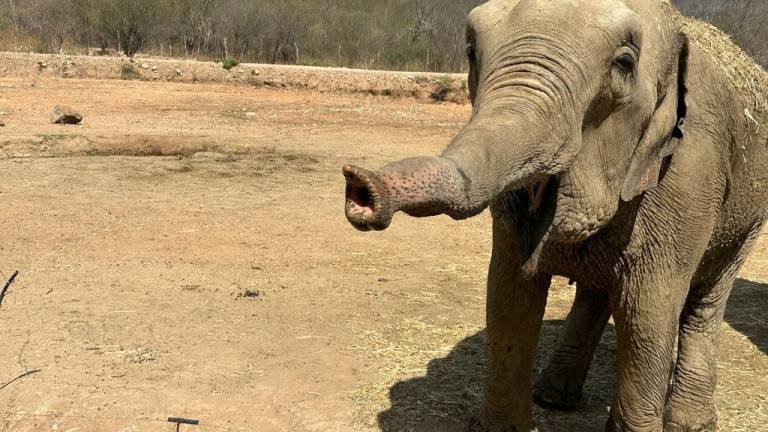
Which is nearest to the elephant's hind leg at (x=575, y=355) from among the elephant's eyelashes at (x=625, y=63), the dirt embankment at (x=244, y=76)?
the elephant's eyelashes at (x=625, y=63)

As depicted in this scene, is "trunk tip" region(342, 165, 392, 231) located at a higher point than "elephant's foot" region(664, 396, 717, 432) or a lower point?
higher

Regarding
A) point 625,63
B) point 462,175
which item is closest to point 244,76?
point 625,63

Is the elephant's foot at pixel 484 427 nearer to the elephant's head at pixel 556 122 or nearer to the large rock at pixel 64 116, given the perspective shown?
the elephant's head at pixel 556 122

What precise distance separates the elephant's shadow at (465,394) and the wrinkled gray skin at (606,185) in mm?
485

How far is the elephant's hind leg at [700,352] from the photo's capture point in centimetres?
446

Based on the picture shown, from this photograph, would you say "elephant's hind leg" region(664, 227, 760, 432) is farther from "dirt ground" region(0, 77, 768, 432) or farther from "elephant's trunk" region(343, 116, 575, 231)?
"elephant's trunk" region(343, 116, 575, 231)

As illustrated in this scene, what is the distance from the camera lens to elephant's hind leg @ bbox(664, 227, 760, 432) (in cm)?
446

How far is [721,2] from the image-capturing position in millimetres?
32188

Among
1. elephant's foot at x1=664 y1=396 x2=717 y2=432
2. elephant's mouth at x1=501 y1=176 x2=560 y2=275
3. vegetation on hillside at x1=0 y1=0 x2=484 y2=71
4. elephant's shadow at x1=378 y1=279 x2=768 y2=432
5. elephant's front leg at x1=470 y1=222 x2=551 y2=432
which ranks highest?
vegetation on hillside at x1=0 y1=0 x2=484 y2=71

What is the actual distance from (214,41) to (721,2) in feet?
67.3

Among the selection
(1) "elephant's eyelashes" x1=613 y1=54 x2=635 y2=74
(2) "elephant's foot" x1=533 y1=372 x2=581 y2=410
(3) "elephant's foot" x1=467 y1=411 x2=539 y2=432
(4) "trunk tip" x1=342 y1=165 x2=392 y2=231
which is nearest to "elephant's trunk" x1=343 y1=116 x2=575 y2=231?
(4) "trunk tip" x1=342 y1=165 x2=392 y2=231

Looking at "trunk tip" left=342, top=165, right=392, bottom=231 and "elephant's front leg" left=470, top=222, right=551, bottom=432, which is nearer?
"trunk tip" left=342, top=165, right=392, bottom=231

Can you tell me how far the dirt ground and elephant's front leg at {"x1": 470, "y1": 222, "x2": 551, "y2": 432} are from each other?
636 mm

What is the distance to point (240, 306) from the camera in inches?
250
